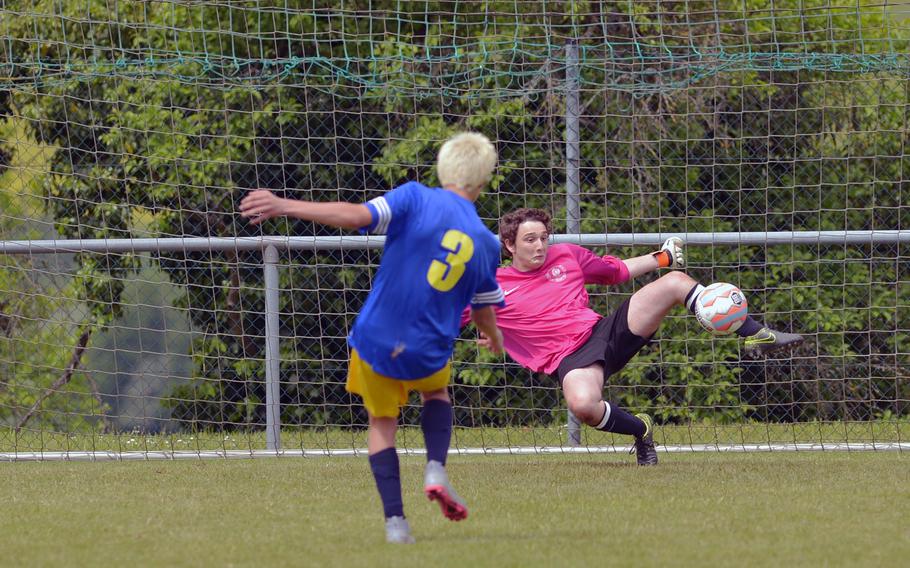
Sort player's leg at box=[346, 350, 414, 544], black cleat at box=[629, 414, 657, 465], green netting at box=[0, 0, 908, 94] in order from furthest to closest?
green netting at box=[0, 0, 908, 94], black cleat at box=[629, 414, 657, 465], player's leg at box=[346, 350, 414, 544]

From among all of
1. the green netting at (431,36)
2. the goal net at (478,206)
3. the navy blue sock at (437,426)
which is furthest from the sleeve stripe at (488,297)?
the green netting at (431,36)

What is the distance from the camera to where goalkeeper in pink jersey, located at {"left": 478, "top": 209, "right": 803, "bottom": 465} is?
6848mm

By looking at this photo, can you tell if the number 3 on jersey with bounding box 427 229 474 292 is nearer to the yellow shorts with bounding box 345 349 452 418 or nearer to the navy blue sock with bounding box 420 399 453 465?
the yellow shorts with bounding box 345 349 452 418

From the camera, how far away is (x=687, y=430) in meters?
8.85

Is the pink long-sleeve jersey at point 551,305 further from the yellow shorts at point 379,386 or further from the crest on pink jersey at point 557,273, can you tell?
the yellow shorts at point 379,386

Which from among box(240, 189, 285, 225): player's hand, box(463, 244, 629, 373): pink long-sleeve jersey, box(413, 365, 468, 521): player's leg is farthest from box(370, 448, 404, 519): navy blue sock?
box(463, 244, 629, 373): pink long-sleeve jersey

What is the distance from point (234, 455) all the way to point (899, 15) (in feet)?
21.4

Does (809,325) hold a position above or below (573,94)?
below

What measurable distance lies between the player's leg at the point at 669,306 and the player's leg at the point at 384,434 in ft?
7.83

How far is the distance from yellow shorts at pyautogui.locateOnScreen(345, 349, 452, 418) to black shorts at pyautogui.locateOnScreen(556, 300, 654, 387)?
2214 mm

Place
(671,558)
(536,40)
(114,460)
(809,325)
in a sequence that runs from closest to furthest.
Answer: (671,558), (114,460), (809,325), (536,40)

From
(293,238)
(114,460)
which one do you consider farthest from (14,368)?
(293,238)

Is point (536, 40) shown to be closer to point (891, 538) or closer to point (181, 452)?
point (181, 452)

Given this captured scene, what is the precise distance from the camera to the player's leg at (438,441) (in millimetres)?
4500
